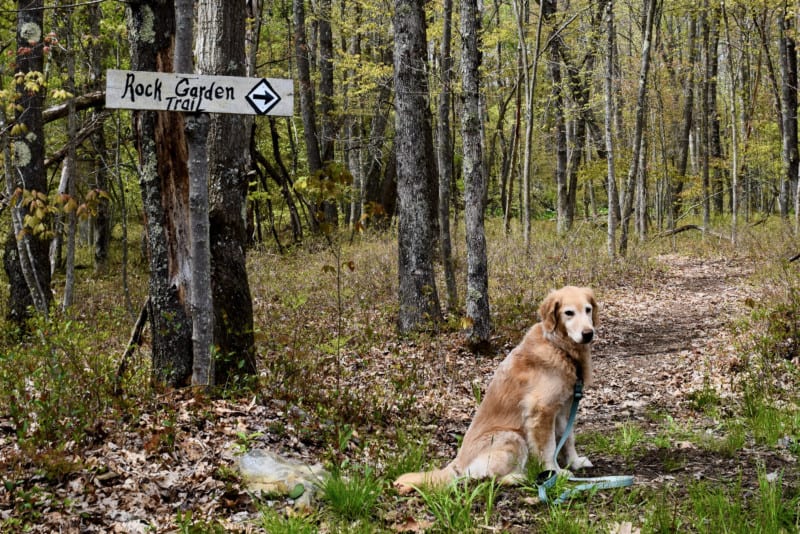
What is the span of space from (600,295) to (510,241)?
5.03 metres

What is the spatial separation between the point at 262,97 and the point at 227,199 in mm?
1556

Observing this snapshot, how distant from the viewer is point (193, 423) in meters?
4.81

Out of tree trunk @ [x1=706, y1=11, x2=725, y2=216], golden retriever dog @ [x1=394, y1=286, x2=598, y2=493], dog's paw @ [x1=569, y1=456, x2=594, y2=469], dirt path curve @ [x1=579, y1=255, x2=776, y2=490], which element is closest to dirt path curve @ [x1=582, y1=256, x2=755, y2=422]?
dirt path curve @ [x1=579, y1=255, x2=776, y2=490]

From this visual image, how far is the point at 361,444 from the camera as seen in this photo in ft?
15.7

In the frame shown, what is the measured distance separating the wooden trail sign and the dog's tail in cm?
278

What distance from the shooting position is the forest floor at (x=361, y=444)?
3.66m

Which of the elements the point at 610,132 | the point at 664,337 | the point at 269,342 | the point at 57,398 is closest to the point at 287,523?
the point at 57,398

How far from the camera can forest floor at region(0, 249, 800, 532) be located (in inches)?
144

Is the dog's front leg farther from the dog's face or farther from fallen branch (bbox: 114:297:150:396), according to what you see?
fallen branch (bbox: 114:297:150:396)

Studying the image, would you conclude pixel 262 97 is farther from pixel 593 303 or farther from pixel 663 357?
pixel 663 357

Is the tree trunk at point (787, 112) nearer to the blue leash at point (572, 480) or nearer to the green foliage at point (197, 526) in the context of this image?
the blue leash at point (572, 480)

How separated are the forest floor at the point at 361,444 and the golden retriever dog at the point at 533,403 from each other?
234 millimetres

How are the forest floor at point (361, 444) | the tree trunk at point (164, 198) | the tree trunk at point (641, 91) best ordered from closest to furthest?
the forest floor at point (361, 444), the tree trunk at point (164, 198), the tree trunk at point (641, 91)

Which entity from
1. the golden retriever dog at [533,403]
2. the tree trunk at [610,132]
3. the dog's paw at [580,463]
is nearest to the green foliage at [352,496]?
the golden retriever dog at [533,403]
